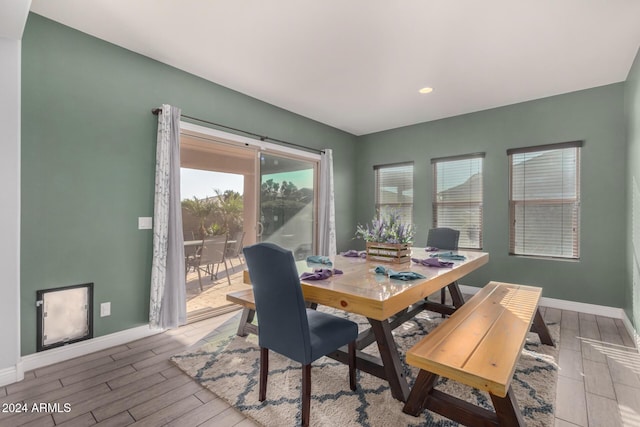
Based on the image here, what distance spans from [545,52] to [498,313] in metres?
2.49

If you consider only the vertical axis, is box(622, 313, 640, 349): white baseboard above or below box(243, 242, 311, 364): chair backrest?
below

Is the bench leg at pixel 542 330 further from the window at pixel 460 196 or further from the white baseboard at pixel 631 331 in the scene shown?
the window at pixel 460 196

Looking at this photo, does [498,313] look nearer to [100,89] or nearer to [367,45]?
[367,45]

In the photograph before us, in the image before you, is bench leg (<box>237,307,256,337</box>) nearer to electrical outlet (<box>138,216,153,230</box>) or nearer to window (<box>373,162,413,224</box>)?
electrical outlet (<box>138,216,153,230</box>)

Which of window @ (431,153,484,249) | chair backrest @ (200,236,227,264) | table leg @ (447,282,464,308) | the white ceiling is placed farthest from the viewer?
window @ (431,153,484,249)

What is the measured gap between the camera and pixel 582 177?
3686mm

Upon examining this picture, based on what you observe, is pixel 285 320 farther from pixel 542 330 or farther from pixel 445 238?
pixel 445 238

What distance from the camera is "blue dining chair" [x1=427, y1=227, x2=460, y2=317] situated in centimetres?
375

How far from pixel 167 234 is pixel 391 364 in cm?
236

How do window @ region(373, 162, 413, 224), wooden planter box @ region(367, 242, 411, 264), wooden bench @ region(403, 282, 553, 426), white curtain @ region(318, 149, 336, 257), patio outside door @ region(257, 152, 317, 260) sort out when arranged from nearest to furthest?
wooden bench @ region(403, 282, 553, 426), wooden planter box @ region(367, 242, 411, 264), patio outside door @ region(257, 152, 317, 260), white curtain @ region(318, 149, 336, 257), window @ region(373, 162, 413, 224)

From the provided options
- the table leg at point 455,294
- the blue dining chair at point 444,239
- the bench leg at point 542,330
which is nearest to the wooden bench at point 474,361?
the bench leg at point 542,330

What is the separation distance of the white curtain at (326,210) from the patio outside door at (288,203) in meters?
0.14

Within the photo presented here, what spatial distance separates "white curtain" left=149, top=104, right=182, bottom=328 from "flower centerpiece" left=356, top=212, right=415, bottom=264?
1.85m

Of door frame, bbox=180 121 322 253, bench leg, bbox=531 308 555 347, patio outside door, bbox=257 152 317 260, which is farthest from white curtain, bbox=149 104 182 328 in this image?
bench leg, bbox=531 308 555 347
